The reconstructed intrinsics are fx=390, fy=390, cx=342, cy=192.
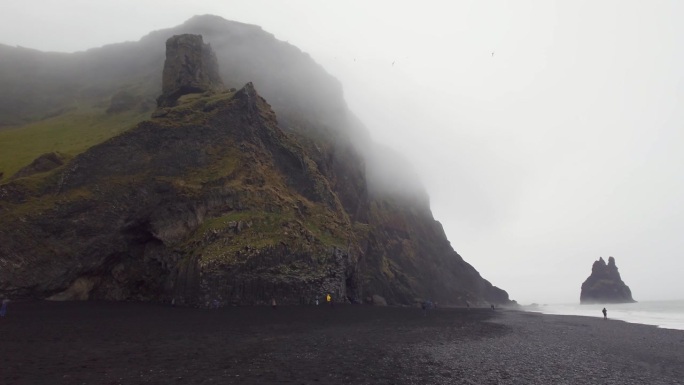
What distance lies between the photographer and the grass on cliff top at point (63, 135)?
71375mm

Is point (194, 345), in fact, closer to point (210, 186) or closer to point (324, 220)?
point (210, 186)

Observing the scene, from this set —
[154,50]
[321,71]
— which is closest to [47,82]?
[154,50]

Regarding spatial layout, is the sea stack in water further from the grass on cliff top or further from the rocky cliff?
the grass on cliff top

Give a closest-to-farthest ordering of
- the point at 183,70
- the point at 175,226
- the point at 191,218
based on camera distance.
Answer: the point at 175,226 → the point at 191,218 → the point at 183,70

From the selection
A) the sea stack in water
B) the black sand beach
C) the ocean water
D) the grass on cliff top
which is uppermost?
the sea stack in water

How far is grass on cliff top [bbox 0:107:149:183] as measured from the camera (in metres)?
71.4

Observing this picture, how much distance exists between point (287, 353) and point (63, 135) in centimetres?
8597

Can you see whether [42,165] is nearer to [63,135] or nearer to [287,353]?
[63,135]

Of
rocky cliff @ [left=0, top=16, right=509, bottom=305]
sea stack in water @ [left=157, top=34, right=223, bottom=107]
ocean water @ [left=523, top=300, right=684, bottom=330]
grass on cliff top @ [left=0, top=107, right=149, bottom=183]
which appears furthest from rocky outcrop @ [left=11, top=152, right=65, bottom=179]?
ocean water @ [left=523, top=300, right=684, bottom=330]

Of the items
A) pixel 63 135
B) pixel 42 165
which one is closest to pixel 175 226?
pixel 42 165

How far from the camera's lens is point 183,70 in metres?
94.2

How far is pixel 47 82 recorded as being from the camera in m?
141

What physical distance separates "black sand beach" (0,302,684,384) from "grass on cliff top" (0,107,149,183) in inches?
1522

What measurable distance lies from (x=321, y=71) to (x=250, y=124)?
10560cm
